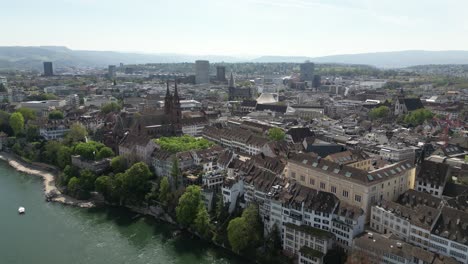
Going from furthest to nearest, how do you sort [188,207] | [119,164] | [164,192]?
1. [119,164]
2. [164,192]
3. [188,207]

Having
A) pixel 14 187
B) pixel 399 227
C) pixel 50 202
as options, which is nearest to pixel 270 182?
pixel 399 227

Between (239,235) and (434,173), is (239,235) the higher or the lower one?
the lower one

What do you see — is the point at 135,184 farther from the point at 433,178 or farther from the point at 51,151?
the point at 433,178

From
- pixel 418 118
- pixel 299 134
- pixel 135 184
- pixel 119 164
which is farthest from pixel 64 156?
pixel 418 118

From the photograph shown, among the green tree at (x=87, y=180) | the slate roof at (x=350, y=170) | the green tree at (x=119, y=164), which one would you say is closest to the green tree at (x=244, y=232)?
the slate roof at (x=350, y=170)

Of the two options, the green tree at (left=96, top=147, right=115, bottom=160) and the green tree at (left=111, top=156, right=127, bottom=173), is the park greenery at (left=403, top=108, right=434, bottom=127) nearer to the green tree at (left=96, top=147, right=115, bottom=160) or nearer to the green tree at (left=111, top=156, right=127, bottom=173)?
the green tree at (left=111, top=156, right=127, bottom=173)

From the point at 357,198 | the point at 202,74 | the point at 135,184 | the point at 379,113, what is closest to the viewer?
the point at 357,198

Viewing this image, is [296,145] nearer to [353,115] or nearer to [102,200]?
[102,200]
